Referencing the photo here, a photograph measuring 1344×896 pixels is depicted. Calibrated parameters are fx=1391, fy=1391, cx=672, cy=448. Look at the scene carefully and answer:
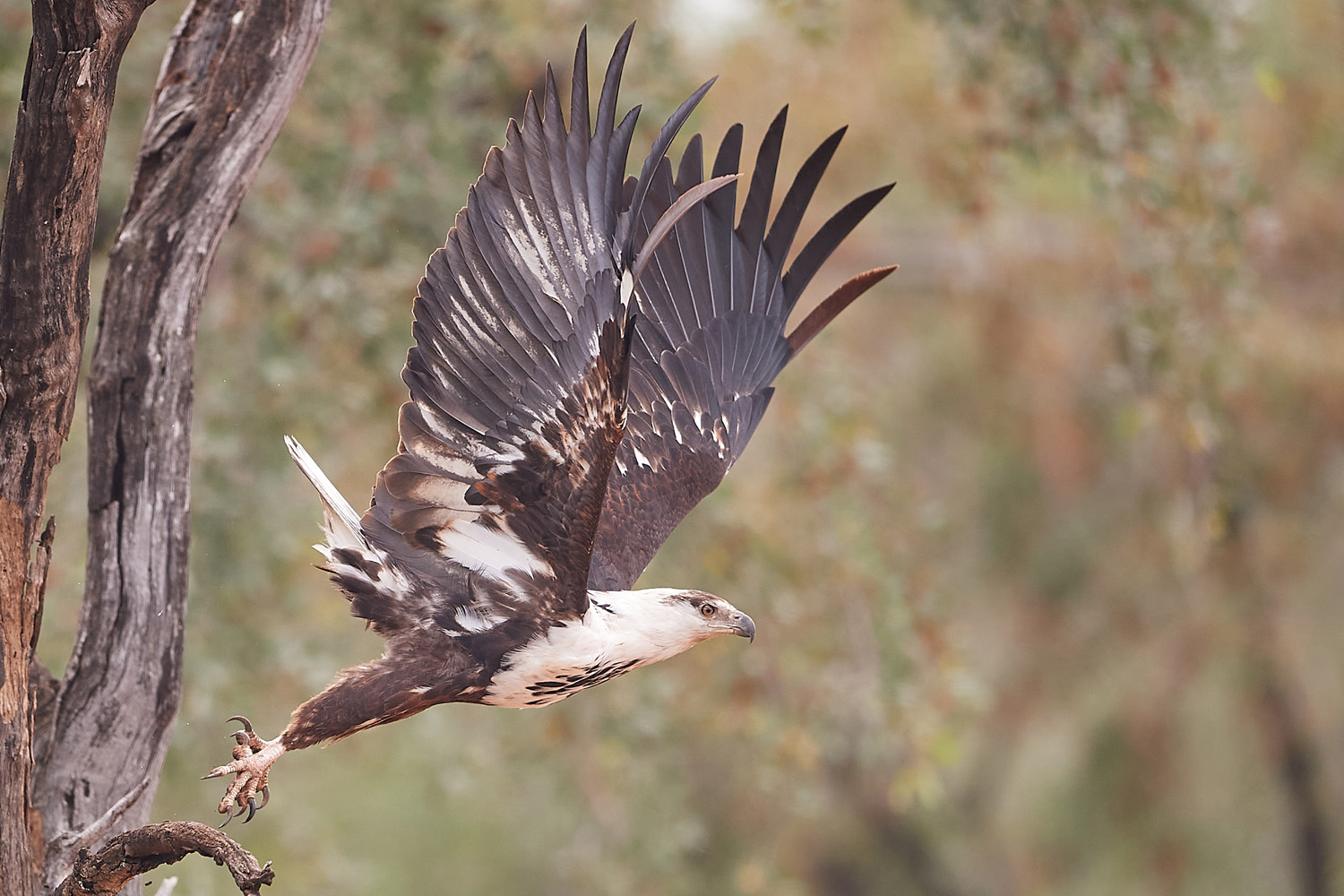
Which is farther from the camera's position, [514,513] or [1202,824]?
[1202,824]

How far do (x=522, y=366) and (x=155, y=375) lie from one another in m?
0.73

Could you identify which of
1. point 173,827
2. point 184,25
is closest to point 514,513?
point 173,827

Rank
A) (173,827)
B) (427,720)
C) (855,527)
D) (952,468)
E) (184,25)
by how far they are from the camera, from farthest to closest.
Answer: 1. (952,468)
2. (427,720)
3. (855,527)
4. (184,25)
5. (173,827)

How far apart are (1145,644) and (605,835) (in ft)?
15.4

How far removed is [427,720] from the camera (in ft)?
17.8

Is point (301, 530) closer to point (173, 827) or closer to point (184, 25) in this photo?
point (184, 25)

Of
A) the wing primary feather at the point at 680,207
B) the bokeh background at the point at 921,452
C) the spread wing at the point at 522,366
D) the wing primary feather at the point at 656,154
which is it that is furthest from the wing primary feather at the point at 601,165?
the bokeh background at the point at 921,452

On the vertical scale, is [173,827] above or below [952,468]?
below

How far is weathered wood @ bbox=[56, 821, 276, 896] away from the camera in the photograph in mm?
2129

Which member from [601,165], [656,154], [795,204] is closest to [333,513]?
[601,165]

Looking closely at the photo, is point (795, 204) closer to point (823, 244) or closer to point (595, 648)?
point (823, 244)

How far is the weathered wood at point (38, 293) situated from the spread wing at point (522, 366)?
0.66m

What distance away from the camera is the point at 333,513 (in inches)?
118

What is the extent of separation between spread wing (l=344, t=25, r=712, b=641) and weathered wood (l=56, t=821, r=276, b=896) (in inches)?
32.9
